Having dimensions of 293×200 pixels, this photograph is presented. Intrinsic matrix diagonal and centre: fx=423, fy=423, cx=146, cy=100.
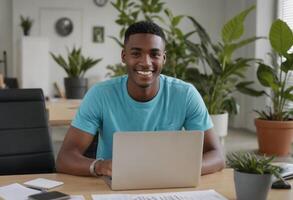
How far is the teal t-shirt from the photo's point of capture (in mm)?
1727

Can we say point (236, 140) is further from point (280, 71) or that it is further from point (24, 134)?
point (24, 134)

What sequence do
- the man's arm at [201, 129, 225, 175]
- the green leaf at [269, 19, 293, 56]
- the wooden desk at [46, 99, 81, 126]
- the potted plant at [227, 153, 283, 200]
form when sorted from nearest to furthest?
the potted plant at [227, 153, 283, 200], the man's arm at [201, 129, 225, 175], the wooden desk at [46, 99, 81, 126], the green leaf at [269, 19, 293, 56]

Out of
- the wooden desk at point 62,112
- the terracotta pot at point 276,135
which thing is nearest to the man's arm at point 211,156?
the wooden desk at point 62,112

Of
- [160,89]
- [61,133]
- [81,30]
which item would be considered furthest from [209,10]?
[160,89]

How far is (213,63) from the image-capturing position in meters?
3.89

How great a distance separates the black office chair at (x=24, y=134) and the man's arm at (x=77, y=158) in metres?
0.29

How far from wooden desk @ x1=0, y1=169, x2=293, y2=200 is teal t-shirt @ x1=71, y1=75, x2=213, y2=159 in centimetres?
27

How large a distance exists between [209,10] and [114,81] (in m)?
6.06

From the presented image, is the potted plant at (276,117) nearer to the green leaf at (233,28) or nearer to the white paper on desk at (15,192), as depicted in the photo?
the green leaf at (233,28)

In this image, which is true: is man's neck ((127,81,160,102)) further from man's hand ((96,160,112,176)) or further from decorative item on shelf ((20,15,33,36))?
decorative item on shelf ((20,15,33,36))

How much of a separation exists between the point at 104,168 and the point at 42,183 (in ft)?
0.68

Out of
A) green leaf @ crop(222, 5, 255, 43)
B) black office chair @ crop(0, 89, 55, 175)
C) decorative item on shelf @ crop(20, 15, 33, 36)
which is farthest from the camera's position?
decorative item on shelf @ crop(20, 15, 33, 36)

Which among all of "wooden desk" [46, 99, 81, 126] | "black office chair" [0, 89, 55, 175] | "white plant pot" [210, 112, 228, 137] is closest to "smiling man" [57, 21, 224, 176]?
"black office chair" [0, 89, 55, 175]

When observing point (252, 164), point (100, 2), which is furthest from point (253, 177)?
point (100, 2)
